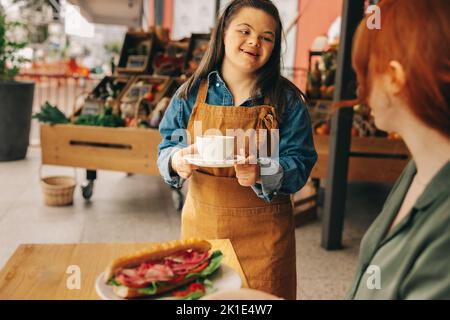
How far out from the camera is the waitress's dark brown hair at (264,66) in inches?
67.1

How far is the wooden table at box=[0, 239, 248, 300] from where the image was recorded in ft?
3.55

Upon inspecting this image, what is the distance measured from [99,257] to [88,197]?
3.60m

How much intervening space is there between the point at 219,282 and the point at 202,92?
93cm

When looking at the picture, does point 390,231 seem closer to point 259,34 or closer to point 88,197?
point 259,34

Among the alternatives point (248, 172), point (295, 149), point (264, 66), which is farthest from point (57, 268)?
point (264, 66)

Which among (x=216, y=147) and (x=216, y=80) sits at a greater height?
(x=216, y=80)

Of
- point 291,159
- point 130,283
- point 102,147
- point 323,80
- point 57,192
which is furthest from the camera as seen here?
point 323,80

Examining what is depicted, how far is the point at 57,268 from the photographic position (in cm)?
122

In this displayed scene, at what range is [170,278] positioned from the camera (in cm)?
102

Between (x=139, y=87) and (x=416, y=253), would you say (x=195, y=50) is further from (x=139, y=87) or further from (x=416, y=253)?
(x=416, y=253)

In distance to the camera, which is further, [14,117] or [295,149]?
[14,117]

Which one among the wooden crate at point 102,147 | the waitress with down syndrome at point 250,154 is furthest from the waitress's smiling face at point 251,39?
the wooden crate at point 102,147

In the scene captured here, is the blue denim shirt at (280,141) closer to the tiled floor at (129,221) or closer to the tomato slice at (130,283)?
the tomato slice at (130,283)
